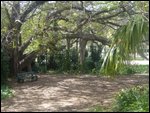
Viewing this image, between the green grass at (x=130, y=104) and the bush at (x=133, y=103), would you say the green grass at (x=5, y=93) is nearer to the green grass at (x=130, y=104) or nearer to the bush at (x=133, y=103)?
the green grass at (x=130, y=104)

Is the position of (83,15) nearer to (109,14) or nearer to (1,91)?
(109,14)

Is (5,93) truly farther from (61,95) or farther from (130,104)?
(130,104)

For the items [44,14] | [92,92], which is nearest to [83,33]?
[44,14]

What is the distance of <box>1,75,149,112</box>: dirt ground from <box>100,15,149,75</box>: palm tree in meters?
1.53

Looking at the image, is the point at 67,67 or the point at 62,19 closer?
the point at 62,19

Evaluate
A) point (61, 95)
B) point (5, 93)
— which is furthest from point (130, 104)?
point (5, 93)

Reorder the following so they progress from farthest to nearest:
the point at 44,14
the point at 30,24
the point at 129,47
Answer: the point at 44,14
the point at 30,24
the point at 129,47

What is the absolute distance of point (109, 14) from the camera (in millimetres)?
16312

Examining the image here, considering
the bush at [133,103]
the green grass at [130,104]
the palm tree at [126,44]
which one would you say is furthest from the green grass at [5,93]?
the palm tree at [126,44]

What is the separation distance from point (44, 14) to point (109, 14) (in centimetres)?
304

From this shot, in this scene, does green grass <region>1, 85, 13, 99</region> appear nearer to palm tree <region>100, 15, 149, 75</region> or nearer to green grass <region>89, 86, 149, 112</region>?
green grass <region>89, 86, 149, 112</region>

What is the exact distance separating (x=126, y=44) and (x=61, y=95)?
409 cm

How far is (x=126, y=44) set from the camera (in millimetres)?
7875

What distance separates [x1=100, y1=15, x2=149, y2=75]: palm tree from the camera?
780cm
